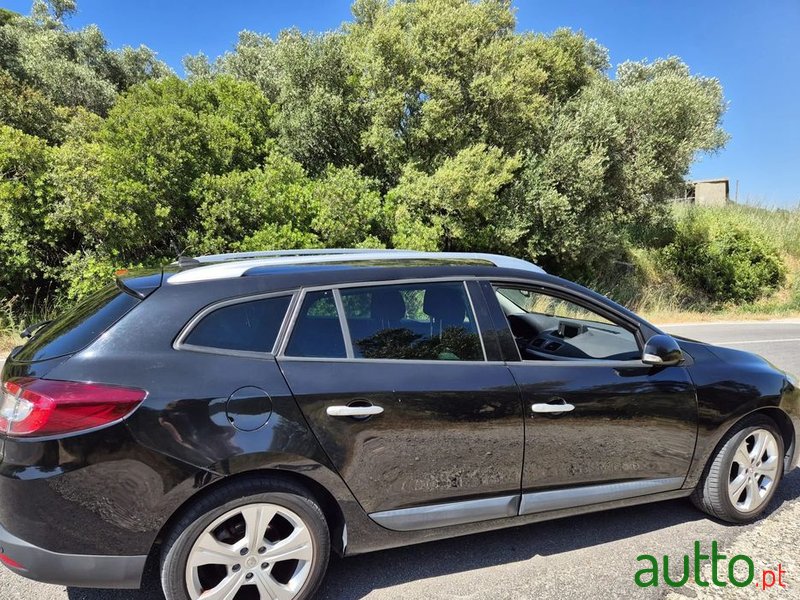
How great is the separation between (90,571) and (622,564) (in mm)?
2616

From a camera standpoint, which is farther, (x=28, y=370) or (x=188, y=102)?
(x=188, y=102)

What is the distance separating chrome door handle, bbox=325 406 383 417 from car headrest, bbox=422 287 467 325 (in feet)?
2.12

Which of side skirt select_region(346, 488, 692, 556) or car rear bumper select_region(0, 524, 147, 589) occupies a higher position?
car rear bumper select_region(0, 524, 147, 589)

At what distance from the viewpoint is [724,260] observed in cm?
1981

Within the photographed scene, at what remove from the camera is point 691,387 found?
3.01 metres

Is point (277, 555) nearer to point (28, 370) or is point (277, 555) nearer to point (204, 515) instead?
point (204, 515)

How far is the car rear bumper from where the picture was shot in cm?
202

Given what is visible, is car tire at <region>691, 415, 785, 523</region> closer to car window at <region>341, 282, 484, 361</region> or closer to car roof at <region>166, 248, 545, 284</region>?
car roof at <region>166, 248, 545, 284</region>

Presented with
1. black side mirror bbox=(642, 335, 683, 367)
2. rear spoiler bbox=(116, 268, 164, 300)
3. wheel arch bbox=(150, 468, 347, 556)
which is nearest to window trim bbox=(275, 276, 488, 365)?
wheel arch bbox=(150, 468, 347, 556)

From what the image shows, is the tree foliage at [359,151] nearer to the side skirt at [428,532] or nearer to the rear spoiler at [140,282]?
the rear spoiler at [140,282]

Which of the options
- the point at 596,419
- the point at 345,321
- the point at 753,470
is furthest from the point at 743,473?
the point at 345,321

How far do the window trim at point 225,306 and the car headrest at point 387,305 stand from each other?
1.34 feet

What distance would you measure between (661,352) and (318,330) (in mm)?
1926

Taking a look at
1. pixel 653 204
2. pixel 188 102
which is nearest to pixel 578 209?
pixel 653 204
